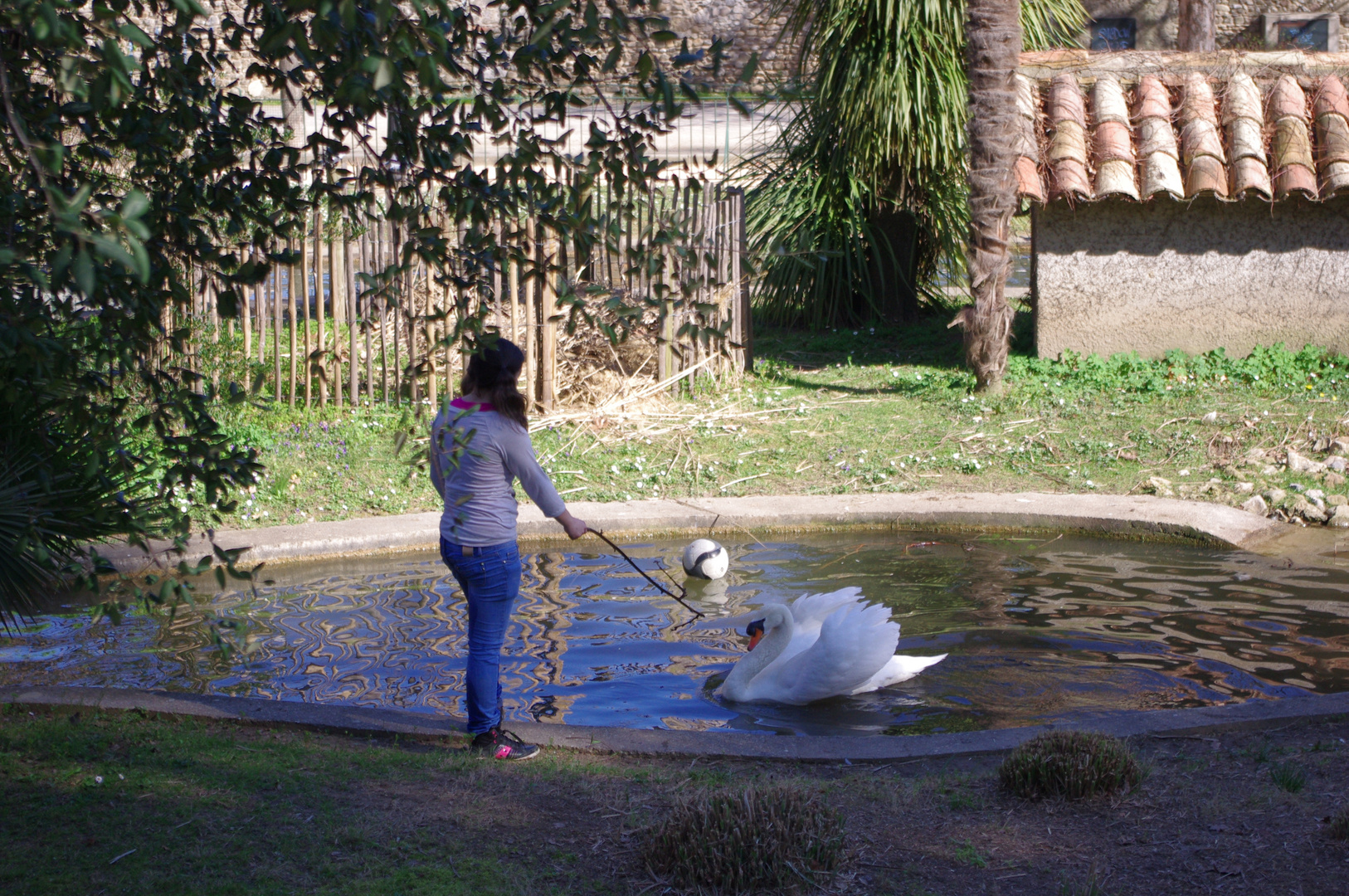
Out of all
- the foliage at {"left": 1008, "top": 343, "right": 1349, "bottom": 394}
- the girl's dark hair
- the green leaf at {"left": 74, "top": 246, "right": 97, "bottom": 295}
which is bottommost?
the foliage at {"left": 1008, "top": 343, "right": 1349, "bottom": 394}

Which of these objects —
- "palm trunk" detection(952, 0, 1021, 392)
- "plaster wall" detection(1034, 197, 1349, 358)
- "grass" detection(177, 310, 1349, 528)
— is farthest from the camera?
"plaster wall" detection(1034, 197, 1349, 358)

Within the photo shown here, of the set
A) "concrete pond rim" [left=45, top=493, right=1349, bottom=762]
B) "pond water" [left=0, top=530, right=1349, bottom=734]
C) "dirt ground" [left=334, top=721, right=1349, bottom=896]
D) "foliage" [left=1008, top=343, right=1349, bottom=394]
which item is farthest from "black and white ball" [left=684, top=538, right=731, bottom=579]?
"foliage" [left=1008, top=343, right=1349, bottom=394]

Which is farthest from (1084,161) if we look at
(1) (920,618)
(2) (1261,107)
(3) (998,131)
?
(1) (920,618)

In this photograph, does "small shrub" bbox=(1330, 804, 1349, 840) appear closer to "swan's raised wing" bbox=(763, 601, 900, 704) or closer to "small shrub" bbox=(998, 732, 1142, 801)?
"small shrub" bbox=(998, 732, 1142, 801)

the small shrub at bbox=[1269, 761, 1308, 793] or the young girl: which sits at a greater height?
the young girl

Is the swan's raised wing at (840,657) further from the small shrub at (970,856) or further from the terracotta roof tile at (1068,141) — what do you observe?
the terracotta roof tile at (1068,141)

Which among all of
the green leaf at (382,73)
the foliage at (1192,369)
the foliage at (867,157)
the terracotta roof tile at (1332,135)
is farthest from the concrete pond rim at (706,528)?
the terracotta roof tile at (1332,135)

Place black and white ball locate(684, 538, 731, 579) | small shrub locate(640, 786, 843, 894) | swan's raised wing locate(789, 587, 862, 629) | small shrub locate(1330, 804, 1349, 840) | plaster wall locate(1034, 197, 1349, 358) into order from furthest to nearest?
plaster wall locate(1034, 197, 1349, 358)
black and white ball locate(684, 538, 731, 579)
swan's raised wing locate(789, 587, 862, 629)
small shrub locate(1330, 804, 1349, 840)
small shrub locate(640, 786, 843, 894)

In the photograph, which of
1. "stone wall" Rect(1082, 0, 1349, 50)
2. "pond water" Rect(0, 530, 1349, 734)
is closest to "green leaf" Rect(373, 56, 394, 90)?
"pond water" Rect(0, 530, 1349, 734)

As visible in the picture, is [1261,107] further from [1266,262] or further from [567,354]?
[567,354]

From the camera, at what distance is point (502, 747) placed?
4.75 m

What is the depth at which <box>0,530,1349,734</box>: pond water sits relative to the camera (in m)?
5.77

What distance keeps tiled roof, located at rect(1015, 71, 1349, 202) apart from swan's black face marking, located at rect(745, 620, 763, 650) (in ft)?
22.5

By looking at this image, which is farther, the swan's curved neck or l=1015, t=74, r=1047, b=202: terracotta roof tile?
l=1015, t=74, r=1047, b=202: terracotta roof tile
